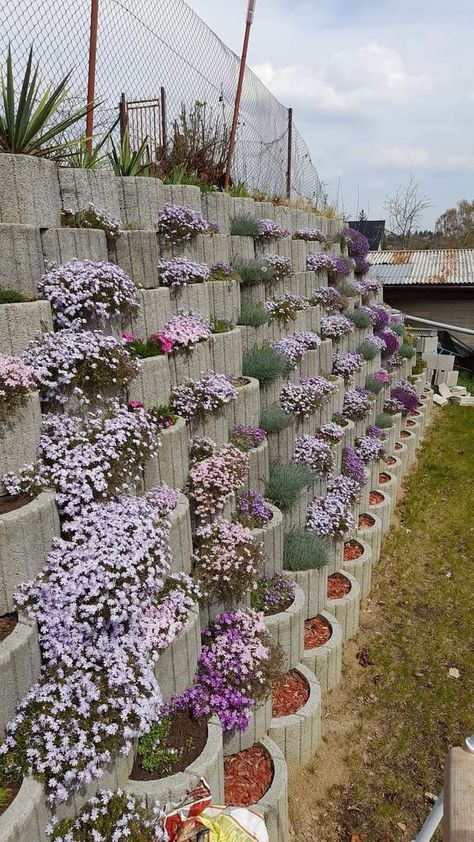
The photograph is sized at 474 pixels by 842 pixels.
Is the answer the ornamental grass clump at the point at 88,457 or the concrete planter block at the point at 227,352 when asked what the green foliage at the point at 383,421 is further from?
the ornamental grass clump at the point at 88,457

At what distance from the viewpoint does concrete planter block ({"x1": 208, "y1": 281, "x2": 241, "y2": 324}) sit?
585 centimetres

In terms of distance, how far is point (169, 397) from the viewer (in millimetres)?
4754

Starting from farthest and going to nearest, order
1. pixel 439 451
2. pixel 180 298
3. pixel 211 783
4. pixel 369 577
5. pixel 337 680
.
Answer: pixel 439 451 < pixel 369 577 < pixel 337 680 < pixel 180 298 < pixel 211 783

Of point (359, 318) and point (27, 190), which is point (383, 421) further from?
point (27, 190)

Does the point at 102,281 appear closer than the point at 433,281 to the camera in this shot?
Yes

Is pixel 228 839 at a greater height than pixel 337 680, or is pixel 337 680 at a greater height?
pixel 228 839

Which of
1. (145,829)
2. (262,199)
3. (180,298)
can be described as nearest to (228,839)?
(145,829)

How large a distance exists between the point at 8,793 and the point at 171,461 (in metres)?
2.31

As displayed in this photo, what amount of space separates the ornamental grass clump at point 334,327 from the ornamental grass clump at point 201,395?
3.68m

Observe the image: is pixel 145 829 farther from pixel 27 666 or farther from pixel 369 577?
pixel 369 577

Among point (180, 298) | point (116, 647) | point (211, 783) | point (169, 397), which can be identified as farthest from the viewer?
point (180, 298)

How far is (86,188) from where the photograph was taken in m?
4.41

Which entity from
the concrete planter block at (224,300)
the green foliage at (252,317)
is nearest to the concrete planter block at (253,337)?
the green foliage at (252,317)

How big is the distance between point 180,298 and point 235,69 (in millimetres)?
5412
